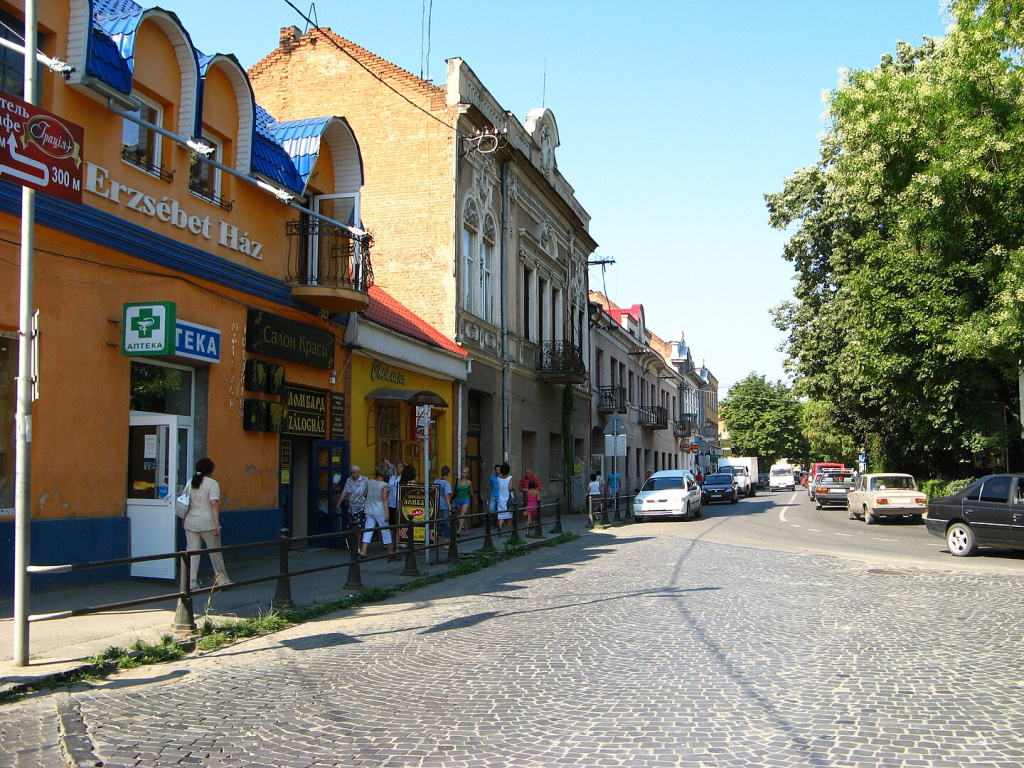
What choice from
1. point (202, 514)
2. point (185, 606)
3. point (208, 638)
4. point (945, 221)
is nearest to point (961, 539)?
point (945, 221)

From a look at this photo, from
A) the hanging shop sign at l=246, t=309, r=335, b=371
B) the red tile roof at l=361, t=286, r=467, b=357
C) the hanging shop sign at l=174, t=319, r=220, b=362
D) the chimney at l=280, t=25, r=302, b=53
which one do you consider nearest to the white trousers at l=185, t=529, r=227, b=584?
the hanging shop sign at l=174, t=319, r=220, b=362

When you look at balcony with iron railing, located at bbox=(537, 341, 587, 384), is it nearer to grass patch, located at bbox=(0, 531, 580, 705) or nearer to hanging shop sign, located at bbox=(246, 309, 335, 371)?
hanging shop sign, located at bbox=(246, 309, 335, 371)

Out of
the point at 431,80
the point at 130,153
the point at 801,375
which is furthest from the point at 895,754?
the point at 801,375

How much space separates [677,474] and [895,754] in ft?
79.4

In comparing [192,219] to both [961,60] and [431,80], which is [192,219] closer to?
[431,80]

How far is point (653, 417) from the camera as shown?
1903 inches

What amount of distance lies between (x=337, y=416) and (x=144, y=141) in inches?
246

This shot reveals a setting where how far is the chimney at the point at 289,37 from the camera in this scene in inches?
923

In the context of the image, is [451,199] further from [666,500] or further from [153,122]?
[666,500]

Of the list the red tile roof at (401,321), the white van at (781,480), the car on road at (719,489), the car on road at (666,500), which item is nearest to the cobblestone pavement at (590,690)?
the red tile roof at (401,321)

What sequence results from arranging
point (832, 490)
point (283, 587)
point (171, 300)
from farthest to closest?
point (832, 490) < point (171, 300) < point (283, 587)

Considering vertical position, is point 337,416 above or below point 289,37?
below

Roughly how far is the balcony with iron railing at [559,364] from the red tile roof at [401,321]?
6.65 m

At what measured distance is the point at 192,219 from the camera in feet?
43.0
